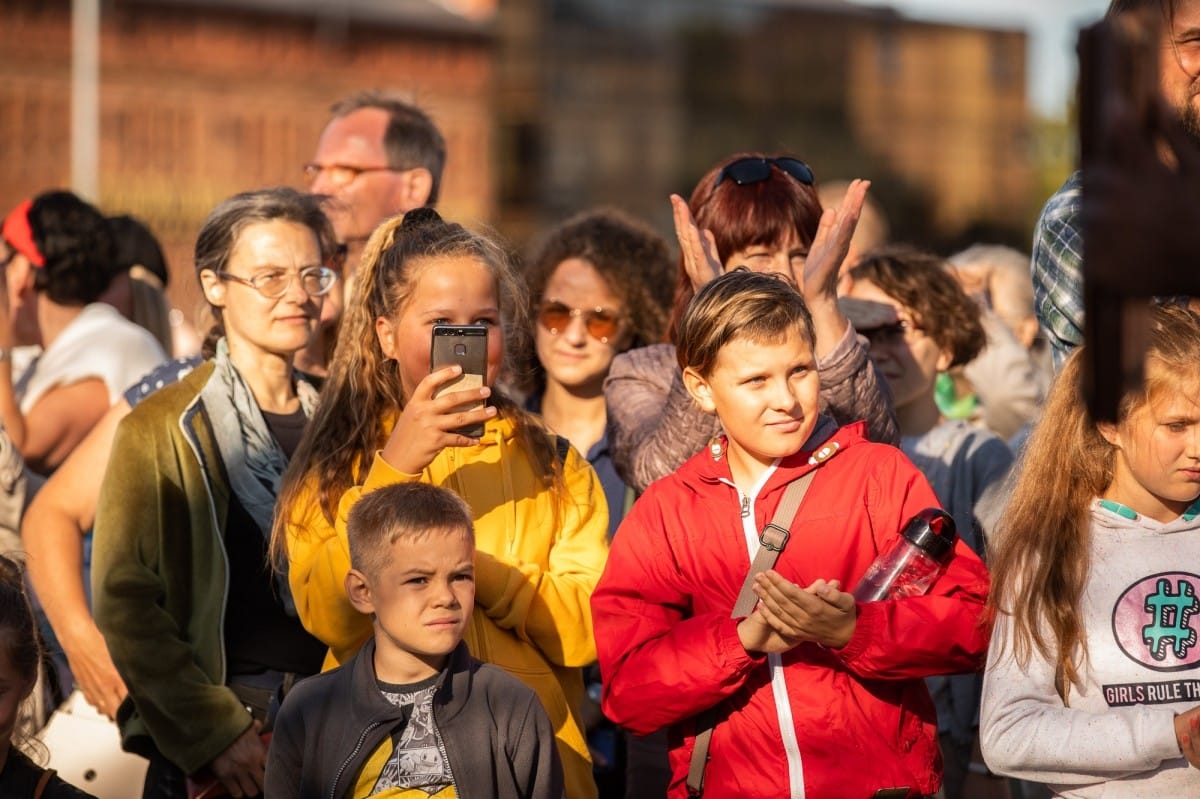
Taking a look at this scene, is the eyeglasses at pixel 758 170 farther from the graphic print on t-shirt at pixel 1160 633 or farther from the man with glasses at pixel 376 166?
the man with glasses at pixel 376 166

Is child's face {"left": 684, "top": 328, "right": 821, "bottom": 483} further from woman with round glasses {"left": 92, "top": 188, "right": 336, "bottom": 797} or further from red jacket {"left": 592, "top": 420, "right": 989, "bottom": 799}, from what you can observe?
woman with round glasses {"left": 92, "top": 188, "right": 336, "bottom": 797}

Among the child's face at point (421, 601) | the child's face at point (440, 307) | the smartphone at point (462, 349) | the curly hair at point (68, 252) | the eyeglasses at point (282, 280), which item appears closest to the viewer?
the child's face at point (421, 601)

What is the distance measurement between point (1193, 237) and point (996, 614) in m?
1.60

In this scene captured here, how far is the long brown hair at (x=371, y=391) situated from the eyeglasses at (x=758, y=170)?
2.22 ft

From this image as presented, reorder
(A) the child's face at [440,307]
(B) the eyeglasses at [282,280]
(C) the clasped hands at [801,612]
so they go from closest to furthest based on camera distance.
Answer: (C) the clasped hands at [801,612], (A) the child's face at [440,307], (B) the eyeglasses at [282,280]

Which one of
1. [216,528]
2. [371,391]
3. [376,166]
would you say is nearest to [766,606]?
[371,391]

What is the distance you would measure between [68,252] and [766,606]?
4135mm

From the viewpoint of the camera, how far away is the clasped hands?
3.46m

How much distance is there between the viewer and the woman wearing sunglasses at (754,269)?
4180 mm

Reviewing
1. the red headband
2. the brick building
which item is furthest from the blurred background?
the red headband

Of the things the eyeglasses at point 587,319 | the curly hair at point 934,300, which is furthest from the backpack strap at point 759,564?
the curly hair at point 934,300

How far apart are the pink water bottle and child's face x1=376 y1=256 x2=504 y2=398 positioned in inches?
40.7

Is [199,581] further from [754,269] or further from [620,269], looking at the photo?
[620,269]

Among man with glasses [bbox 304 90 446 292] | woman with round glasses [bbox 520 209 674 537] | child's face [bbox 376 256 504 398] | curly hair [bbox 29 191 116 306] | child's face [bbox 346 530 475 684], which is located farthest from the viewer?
curly hair [bbox 29 191 116 306]
